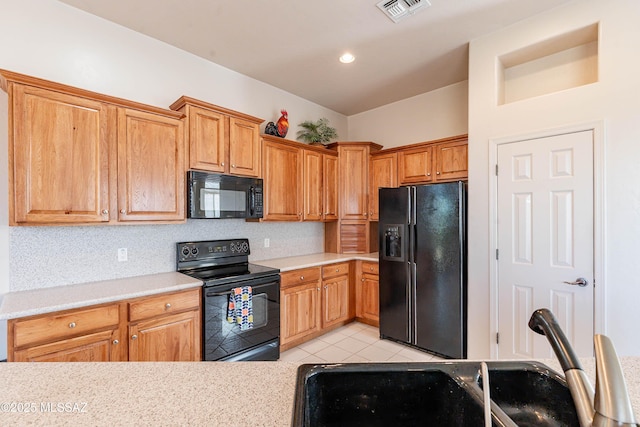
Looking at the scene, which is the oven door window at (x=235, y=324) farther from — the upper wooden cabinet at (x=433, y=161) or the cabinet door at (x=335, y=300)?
the upper wooden cabinet at (x=433, y=161)

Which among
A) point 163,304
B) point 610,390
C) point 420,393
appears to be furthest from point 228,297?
point 610,390

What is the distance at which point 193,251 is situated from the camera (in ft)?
9.36

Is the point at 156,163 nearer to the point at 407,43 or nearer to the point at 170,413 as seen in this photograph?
the point at 170,413

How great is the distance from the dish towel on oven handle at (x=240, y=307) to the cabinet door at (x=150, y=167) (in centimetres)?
79

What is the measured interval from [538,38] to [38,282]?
4.16m

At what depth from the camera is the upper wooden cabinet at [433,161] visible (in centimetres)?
324

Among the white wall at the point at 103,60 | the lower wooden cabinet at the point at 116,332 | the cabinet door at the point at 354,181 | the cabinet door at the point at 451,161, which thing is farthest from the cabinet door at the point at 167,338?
the cabinet door at the point at 451,161

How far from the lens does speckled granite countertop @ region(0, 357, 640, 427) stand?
0.71 metres

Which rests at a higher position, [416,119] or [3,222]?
[416,119]

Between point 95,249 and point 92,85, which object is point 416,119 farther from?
point 95,249

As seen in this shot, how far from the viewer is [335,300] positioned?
3.57m

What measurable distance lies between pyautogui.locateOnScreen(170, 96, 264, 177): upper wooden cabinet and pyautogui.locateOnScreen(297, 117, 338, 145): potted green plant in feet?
3.15

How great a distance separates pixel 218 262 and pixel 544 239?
287 centimetres

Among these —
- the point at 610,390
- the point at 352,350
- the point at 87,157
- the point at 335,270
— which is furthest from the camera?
the point at 335,270
